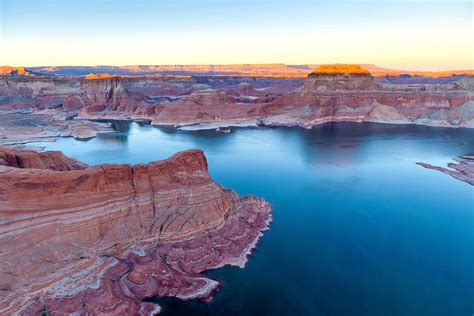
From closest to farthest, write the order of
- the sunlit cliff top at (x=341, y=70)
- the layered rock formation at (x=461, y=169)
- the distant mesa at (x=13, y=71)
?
the layered rock formation at (x=461, y=169) → the sunlit cliff top at (x=341, y=70) → the distant mesa at (x=13, y=71)

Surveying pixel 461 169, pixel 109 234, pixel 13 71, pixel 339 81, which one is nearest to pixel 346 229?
pixel 109 234

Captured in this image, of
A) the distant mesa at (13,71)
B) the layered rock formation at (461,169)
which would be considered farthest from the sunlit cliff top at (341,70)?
the distant mesa at (13,71)

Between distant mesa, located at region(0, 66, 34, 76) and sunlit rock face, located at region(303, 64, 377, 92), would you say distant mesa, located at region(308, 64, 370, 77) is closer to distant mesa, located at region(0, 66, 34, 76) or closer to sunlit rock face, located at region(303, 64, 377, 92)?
sunlit rock face, located at region(303, 64, 377, 92)

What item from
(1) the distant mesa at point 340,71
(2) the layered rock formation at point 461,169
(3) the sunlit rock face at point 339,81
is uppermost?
(1) the distant mesa at point 340,71

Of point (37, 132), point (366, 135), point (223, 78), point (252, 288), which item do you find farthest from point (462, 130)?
point (223, 78)

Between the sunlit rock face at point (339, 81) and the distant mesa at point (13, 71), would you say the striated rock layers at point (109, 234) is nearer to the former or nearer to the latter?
the sunlit rock face at point (339, 81)

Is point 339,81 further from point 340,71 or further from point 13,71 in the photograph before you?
point 13,71

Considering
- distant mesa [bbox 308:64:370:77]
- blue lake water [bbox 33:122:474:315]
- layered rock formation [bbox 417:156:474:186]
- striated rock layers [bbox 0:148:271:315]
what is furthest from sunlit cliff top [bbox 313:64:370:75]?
striated rock layers [bbox 0:148:271:315]
